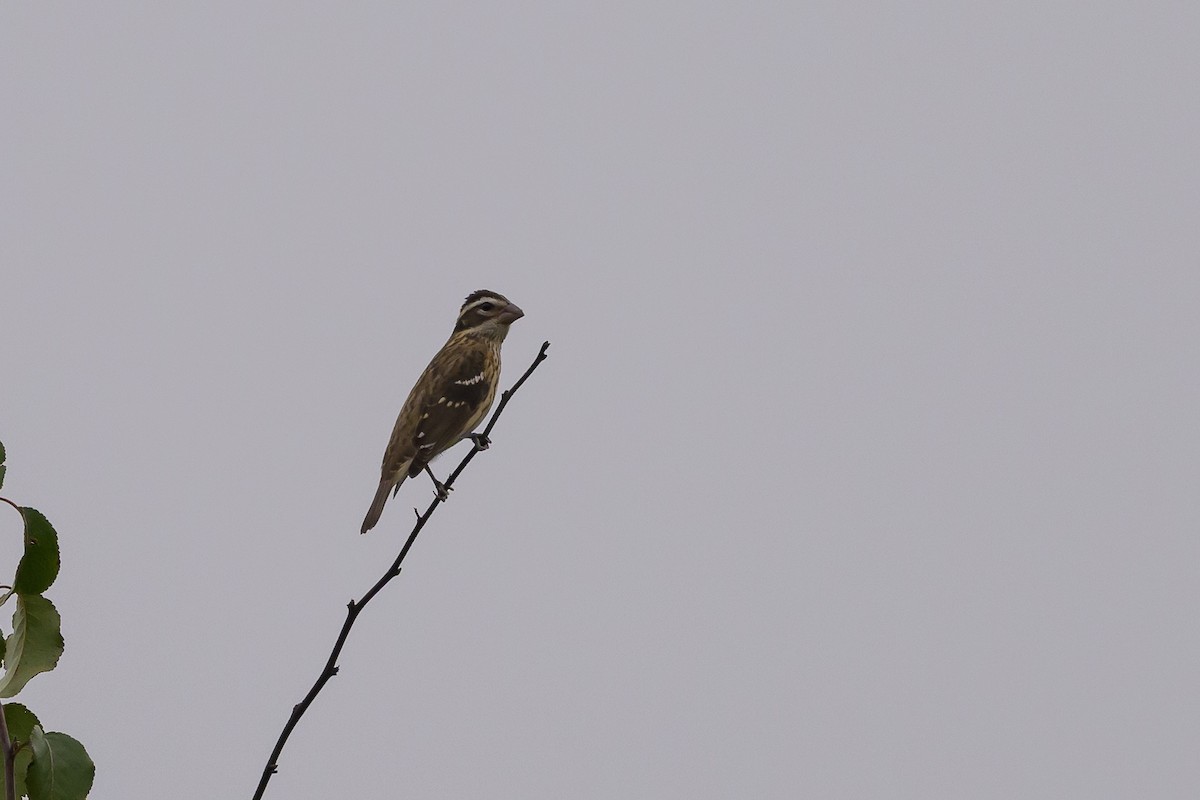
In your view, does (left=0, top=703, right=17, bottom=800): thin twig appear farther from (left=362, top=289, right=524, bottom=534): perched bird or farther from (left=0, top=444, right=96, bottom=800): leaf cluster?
(left=362, top=289, right=524, bottom=534): perched bird

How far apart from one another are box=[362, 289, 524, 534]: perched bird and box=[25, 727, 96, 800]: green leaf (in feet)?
21.0

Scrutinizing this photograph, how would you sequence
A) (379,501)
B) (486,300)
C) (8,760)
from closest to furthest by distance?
(8,760), (379,501), (486,300)

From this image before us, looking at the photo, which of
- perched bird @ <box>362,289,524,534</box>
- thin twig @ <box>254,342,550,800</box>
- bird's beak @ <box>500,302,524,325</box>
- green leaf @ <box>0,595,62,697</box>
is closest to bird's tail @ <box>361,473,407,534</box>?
perched bird @ <box>362,289,524,534</box>

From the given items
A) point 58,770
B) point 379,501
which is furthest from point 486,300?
point 58,770

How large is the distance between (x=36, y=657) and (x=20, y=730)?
5.0 inches

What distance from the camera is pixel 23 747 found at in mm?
2311

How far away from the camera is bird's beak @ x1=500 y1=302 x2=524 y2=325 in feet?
32.3

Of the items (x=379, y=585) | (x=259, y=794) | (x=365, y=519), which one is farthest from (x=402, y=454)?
(x=259, y=794)

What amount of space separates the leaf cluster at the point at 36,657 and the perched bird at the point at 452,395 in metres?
6.34

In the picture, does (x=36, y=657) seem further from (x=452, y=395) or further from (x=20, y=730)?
(x=452, y=395)

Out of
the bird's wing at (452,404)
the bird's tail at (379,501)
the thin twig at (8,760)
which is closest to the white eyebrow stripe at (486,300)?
the bird's wing at (452,404)

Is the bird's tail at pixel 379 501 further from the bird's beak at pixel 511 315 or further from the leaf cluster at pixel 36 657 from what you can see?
the leaf cluster at pixel 36 657

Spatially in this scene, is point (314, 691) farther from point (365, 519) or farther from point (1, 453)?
point (365, 519)

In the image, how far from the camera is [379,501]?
913 cm
